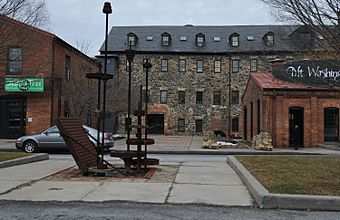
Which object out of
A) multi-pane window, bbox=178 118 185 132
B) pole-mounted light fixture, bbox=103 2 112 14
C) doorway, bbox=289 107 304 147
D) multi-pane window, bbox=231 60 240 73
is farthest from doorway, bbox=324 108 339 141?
multi-pane window, bbox=178 118 185 132

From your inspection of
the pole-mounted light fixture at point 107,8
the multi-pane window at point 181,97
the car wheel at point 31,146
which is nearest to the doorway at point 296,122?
the car wheel at point 31,146

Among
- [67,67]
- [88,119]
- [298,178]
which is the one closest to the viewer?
[298,178]

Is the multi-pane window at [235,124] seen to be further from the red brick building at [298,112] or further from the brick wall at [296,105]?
the brick wall at [296,105]

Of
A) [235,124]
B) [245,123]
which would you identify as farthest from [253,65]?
[245,123]

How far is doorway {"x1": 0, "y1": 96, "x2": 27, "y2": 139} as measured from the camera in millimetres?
31797

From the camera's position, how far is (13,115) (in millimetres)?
32062

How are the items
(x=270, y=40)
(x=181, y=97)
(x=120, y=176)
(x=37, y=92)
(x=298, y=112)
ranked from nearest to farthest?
(x=120, y=176), (x=298, y=112), (x=37, y=92), (x=181, y=97), (x=270, y=40)

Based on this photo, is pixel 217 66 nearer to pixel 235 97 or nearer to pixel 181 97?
pixel 235 97

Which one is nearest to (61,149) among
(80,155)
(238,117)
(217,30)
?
(80,155)

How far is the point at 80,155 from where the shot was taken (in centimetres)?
1184

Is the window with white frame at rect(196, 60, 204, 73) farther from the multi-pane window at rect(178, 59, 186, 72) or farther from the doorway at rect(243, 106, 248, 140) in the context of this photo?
the doorway at rect(243, 106, 248, 140)

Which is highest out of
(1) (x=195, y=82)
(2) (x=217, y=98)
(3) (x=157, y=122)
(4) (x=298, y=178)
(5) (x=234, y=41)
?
(5) (x=234, y=41)

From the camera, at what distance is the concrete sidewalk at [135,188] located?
8.42 metres

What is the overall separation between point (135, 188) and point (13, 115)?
81.3 ft
